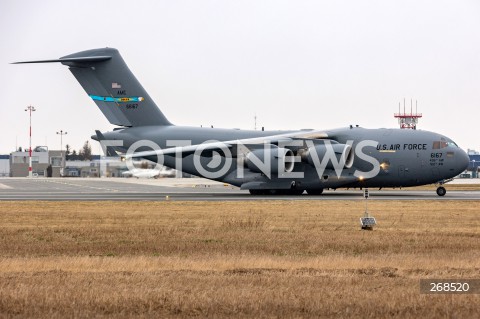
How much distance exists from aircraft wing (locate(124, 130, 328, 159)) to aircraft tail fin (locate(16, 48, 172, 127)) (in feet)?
8.72

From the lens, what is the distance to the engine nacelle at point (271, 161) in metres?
43.8

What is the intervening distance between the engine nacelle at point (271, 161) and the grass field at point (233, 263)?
1351cm

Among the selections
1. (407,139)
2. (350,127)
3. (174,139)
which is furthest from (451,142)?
(174,139)

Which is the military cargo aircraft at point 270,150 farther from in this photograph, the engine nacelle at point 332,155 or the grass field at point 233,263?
the grass field at point 233,263

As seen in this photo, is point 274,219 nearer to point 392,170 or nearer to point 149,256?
point 149,256

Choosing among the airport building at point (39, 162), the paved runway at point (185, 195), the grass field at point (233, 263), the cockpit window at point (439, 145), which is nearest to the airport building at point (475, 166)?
the paved runway at point (185, 195)

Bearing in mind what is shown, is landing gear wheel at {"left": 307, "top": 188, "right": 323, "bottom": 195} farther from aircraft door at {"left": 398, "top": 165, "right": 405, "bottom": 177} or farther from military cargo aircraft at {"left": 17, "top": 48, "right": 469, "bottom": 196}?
aircraft door at {"left": 398, "top": 165, "right": 405, "bottom": 177}

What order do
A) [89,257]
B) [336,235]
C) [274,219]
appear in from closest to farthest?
[89,257], [336,235], [274,219]

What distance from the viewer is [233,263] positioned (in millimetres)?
15750

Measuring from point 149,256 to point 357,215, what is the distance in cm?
1271

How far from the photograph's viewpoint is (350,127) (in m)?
46.2

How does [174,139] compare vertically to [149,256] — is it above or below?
above

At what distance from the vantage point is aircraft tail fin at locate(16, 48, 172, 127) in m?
47.3

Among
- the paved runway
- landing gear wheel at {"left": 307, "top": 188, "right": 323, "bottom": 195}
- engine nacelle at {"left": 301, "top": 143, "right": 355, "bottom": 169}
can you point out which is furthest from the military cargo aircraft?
the paved runway
